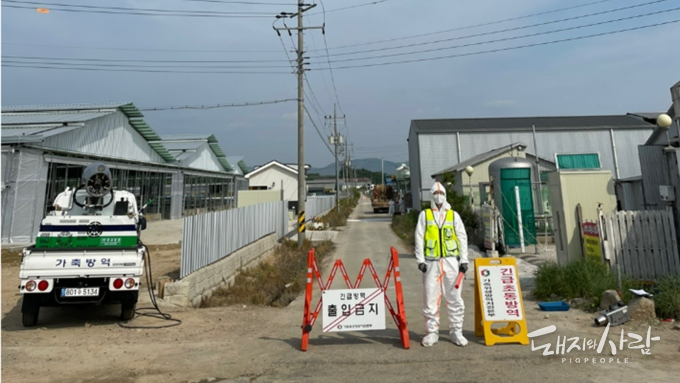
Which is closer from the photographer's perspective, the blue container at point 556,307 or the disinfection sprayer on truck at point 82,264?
the disinfection sprayer on truck at point 82,264

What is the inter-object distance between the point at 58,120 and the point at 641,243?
26.0 metres

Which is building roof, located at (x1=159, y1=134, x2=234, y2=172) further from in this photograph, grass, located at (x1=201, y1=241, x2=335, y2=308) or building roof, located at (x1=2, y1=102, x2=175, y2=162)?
grass, located at (x1=201, y1=241, x2=335, y2=308)

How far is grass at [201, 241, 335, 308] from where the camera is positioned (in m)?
8.00

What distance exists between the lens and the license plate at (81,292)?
5.52 meters

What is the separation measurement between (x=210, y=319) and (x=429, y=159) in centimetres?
2727

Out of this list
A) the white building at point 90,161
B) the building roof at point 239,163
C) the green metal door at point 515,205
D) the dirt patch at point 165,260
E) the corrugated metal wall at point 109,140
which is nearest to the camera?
the dirt patch at point 165,260

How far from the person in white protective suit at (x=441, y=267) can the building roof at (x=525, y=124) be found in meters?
27.6

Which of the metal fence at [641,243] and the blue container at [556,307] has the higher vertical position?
the metal fence at [641,243]

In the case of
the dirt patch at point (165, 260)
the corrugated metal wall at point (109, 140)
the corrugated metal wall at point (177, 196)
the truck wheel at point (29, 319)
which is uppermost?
the corrugated metal wall at point (109, 140)

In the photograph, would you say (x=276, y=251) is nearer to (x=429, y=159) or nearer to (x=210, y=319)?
(x=210, y=319)

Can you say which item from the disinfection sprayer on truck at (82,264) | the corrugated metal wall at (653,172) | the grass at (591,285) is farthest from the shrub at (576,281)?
the disinfection sprayer on truck at (82,264)

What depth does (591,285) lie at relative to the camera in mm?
6617

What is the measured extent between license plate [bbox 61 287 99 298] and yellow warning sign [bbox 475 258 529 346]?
5883mm

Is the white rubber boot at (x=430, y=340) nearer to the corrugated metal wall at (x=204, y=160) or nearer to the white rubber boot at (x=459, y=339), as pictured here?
the white rubber boot at (x=459, y=339)
